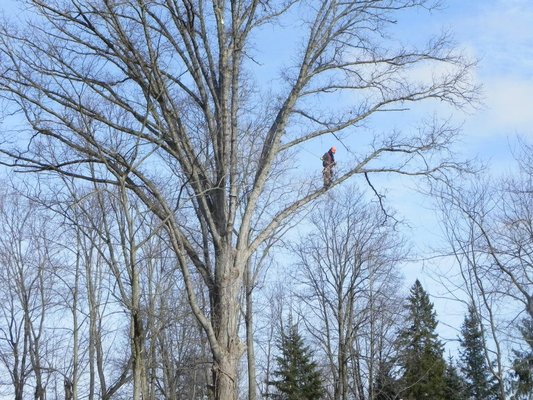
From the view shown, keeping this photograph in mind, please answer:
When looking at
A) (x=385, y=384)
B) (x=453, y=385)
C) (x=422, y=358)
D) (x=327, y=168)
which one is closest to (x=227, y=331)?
(x=327, y=168)

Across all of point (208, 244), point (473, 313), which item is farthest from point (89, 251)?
point (473, 313)

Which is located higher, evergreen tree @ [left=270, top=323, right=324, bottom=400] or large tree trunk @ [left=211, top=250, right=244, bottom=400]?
evergreen tree @ [left=270, top=323, right=324, bottom=400]

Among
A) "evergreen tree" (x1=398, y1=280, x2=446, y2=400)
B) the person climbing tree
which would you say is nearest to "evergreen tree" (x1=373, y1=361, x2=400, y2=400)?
"evergreen tree" (x1=398, y1=280, x2=446, y2=400)

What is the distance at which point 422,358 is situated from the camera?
38.8 metres

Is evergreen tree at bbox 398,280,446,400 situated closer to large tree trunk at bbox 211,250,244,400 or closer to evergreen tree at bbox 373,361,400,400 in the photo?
evergreen tree at bbox 373,361,400,400

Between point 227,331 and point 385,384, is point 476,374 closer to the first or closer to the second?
point 385,384

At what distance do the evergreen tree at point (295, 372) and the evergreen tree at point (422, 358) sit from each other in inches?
196

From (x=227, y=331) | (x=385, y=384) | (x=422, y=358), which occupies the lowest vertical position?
(x=227, y=331)

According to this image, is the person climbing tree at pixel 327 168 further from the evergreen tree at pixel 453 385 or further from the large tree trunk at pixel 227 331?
the evergreen tree at pixel 453 385

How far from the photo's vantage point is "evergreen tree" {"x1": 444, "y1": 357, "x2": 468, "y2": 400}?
41406 millimetres

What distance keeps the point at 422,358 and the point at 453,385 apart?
5173 mm

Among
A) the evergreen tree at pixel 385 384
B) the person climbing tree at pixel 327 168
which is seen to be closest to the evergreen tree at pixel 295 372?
the evergreen tree at pixel 385 384

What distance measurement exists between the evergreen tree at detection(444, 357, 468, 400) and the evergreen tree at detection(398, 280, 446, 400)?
646 mm

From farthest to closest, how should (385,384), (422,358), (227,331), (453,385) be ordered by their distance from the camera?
(453,385), (422,358), (385,384), (227,331)
